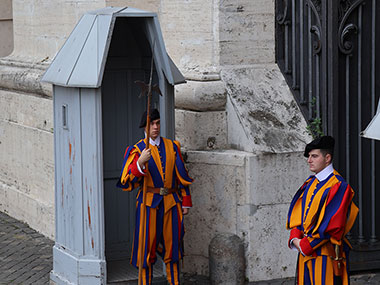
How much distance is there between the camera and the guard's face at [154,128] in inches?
272

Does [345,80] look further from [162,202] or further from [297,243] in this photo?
[297,243]

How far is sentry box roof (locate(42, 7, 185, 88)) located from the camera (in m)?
6.88

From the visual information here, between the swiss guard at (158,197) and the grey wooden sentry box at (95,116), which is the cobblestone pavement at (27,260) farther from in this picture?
the swiss guard at (158,197)

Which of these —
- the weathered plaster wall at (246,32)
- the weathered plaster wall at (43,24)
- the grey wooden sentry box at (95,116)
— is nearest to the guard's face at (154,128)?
the grey wooden sentry box at (95,116)

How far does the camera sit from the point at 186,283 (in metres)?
7.62

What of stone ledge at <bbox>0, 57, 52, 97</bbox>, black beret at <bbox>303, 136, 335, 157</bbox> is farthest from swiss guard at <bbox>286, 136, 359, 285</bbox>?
stone ledge at <bbox>0, 57, 52, 97</bbox>

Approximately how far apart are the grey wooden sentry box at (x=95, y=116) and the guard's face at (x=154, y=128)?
0.72 ft

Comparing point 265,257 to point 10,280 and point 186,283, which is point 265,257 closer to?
point 186,283

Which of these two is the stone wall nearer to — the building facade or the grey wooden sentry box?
the building facade

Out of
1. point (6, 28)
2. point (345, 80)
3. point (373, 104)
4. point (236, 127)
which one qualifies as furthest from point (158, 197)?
point (6, 28)

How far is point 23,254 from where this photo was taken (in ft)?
28.5

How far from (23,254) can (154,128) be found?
248 centimetres

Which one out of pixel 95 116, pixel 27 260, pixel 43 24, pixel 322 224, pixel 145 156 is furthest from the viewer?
pixel 43 24

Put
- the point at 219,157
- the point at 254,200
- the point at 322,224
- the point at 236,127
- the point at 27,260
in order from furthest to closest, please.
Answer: the point at 27,260, the point at 236,127, the point at 219,157, the point at 254,200, the point at 322,224
